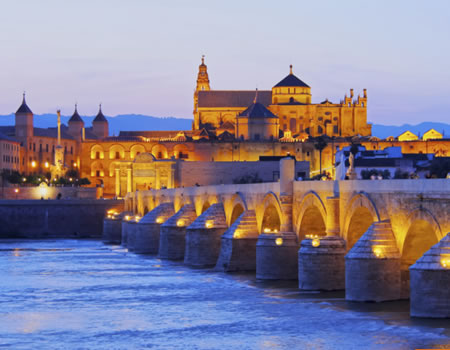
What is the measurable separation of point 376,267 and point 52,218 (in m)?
60.0

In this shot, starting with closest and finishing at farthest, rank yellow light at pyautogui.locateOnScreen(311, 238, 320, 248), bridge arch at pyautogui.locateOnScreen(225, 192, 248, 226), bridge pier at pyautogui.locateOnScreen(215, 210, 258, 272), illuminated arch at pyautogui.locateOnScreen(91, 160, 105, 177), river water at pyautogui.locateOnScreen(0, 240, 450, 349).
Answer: river water at pyautogui.locateOnScreen(0, 240, 450, 349), yellow light at pyautogui.locateOnScreen(311, 238, 320, 248), bridge pier at pyautogui.locateOnScreen(215, 210, 258, 272), bridge arch at pyautogui.locateOnScreen(225, 192, 248, 226), illuminated arch at pyautogui.locateOnScreen(91, 160, 105, 177)

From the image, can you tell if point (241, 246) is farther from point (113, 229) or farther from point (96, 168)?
point (96, 168)

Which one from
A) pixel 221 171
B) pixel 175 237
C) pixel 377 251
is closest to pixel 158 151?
pixel 221 171

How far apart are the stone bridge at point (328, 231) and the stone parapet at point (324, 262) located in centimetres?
3

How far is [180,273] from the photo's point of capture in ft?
146

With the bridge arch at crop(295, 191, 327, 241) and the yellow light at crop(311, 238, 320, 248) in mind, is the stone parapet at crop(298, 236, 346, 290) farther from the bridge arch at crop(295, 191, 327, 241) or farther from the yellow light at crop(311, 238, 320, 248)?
the bridge arch at crop(295, 191, 327, 241)

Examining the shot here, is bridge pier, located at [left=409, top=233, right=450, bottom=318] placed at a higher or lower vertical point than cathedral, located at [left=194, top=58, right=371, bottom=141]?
lower

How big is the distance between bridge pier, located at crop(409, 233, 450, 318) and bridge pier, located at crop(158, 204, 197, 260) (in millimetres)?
29749

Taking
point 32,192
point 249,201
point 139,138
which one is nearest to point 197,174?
point 32,192

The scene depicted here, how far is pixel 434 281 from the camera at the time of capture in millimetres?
24750

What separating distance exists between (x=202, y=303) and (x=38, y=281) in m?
11.8

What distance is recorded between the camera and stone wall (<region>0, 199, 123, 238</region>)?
84062mm

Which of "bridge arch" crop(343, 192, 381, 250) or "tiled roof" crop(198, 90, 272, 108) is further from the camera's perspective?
"tiled roof" crop(198, 90, 272, 108)

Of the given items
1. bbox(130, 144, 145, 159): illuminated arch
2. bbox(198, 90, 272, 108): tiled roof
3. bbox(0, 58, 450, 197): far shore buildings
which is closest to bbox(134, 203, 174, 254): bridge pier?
bbox(0, 58, 450, 197): far shore buildings
